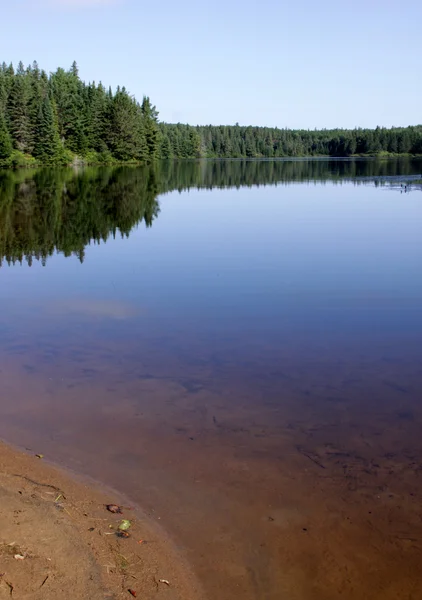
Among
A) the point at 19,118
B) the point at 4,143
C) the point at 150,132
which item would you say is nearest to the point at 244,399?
the point at 4,143

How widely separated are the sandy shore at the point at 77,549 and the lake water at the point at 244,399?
270mm

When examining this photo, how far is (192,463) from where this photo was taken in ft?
22.6

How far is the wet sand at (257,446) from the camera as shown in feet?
17.5

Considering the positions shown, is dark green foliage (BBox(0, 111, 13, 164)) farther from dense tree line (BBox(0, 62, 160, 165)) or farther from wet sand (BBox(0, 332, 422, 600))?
wet sand (BBox(0, 332, 422, 600))

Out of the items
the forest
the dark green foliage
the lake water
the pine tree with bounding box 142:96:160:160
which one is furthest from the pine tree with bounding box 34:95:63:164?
the lake water

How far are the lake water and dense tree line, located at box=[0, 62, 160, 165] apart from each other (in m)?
63.8

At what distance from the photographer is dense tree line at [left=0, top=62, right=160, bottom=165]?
269ft

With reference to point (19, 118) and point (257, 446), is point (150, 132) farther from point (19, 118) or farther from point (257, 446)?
point (257, 446)

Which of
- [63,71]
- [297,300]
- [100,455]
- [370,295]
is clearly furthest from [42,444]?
[63,71]

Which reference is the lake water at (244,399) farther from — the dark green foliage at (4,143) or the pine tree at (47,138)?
the pine tree at (47,138)

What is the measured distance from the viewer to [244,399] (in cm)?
852

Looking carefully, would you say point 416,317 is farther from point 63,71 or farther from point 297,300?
point 63,71

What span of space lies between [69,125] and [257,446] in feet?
302

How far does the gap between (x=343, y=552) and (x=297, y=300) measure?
8681mm
